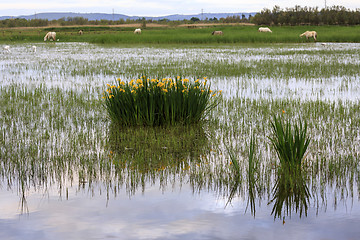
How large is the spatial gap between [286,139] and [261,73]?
43.2 ft

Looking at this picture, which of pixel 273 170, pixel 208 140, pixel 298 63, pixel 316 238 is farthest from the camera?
pixel 298 63

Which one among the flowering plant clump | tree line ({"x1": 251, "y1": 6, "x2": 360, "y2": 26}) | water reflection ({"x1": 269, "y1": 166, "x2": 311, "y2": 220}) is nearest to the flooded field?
water reflection ({"x1": 269, "y1": 166, "x2": 311, "y2": 220})

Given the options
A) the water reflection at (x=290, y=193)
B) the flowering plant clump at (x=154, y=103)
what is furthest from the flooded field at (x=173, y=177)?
the flowering plant clump at (x=154, y=103)

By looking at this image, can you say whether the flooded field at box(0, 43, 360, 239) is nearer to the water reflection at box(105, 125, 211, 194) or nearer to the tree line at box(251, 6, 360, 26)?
the water reflection at box(105, 125, 211, 194)

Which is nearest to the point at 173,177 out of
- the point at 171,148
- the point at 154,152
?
the point at 154,152

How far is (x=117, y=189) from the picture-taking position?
553cm

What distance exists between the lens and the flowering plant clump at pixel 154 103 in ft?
28.8

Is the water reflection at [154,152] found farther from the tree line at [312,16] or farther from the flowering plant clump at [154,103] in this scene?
the tree line at [312,16]

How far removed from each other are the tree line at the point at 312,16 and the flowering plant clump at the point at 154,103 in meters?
59.2

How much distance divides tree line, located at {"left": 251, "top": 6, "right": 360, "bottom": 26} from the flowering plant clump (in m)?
59.2

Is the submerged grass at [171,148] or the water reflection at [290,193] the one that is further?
the submerged grass at [171,148]

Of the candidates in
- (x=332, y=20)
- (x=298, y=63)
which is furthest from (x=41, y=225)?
(x=332, y=20)

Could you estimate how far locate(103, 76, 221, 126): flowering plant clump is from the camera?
878 cm

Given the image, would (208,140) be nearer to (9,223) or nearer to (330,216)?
(330,216)
